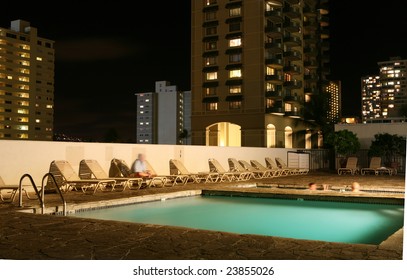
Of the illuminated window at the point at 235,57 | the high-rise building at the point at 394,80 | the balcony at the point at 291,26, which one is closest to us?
the illuminated window at the point at 235,57

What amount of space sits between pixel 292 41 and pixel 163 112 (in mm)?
97495

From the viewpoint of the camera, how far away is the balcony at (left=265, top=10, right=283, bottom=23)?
162 feet

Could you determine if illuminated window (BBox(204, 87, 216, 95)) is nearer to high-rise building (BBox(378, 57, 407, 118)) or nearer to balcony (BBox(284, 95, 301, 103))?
balcony (BBox(284, 95, 301, 103))

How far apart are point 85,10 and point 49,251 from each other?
114 ft

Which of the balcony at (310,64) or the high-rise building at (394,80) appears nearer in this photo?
the balcony at (310,64)

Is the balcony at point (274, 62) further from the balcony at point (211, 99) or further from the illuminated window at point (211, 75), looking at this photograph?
the balcony at point (211, 99)

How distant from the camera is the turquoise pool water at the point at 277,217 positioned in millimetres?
8000

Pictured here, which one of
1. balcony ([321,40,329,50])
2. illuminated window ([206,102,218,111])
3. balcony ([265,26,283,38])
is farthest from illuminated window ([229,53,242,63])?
balcony ([321,40,329,50])

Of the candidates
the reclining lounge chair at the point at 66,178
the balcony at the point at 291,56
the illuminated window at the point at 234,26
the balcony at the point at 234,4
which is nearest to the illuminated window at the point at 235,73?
the illuminated window at the point at 234,26

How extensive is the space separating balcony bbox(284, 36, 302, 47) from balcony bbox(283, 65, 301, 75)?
265 centimetres

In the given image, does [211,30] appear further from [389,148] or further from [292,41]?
[389,148]

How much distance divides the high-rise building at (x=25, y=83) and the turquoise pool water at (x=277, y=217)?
12372cm

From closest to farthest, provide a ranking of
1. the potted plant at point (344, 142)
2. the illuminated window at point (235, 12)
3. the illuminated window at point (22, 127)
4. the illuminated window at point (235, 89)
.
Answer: the potted plant at point (344, 142) → the illuminated window at point (235, 89) → the illuminated window at point (235, 12) → the illuminated window at point (22, 127)

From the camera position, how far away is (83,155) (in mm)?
12867
